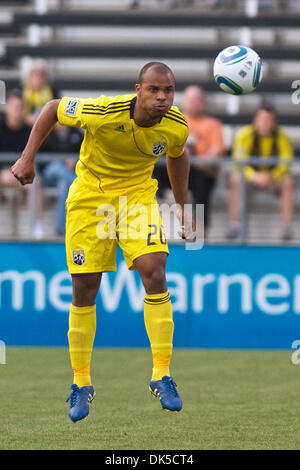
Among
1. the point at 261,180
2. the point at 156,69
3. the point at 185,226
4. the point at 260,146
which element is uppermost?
the point at 156,69

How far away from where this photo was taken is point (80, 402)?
5766 mm

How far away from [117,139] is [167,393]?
1.49 m

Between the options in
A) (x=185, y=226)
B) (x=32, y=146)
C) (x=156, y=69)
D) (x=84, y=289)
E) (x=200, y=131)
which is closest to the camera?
(x=156, y=69)

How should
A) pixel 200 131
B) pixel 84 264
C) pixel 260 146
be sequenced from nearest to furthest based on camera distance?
pixel 84 264 < pixel 260 146 < pixel 200 131

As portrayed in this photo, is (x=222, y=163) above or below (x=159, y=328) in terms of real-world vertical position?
above

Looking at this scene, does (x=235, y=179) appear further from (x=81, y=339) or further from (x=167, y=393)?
(x=167, y=393)

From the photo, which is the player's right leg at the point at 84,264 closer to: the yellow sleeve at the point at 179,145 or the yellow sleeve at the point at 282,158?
the yellow sleeve at the point at 179,145

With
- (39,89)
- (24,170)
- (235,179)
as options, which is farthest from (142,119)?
(39,89)

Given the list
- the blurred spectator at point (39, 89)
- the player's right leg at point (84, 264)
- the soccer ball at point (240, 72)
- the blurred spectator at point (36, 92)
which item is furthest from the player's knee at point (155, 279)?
the blurred spectator at point (39, 89)

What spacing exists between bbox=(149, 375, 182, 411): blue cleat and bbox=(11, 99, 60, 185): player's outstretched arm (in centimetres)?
138

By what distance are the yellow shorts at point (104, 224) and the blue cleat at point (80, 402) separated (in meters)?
0.70

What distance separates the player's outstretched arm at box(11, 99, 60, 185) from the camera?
5656mm

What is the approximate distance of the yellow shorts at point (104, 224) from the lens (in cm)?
588

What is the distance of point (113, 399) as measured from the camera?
6766 millimetres
